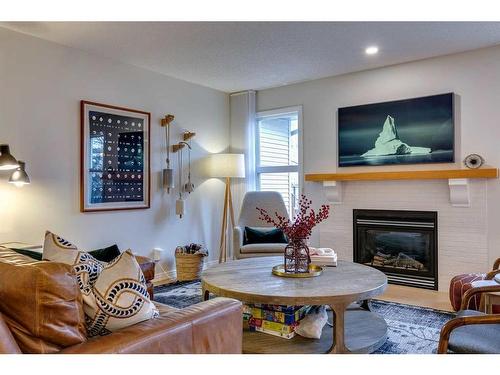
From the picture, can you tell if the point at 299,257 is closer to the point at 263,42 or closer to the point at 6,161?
the point at 263,42

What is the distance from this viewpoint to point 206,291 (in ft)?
8.21

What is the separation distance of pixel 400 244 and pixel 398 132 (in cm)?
122

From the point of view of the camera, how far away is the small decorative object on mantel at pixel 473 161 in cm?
354

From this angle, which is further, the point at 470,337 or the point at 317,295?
the point at 317,295

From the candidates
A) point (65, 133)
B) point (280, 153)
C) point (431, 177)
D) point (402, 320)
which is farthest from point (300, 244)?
point (280, 153)

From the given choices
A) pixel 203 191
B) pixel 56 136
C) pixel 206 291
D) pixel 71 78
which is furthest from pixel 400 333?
pixel 71 78

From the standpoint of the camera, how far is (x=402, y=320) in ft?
9.61

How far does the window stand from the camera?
16.1 feet

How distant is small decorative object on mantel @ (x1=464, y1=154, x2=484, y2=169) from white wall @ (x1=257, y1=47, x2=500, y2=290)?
62mm

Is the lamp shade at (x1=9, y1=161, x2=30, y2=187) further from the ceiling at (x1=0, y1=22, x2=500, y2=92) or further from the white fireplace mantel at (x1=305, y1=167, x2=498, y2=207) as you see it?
the white fireplace mantel at (x1=305, y1=167, x2=498, y2=207)

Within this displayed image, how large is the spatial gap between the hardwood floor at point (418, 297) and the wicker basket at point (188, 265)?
1.99 meters

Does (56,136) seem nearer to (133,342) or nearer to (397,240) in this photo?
(133,342)

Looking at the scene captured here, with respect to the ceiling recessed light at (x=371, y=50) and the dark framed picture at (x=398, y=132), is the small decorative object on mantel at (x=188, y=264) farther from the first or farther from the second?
→ the ceiling recessed light at (x=371, y=50)
